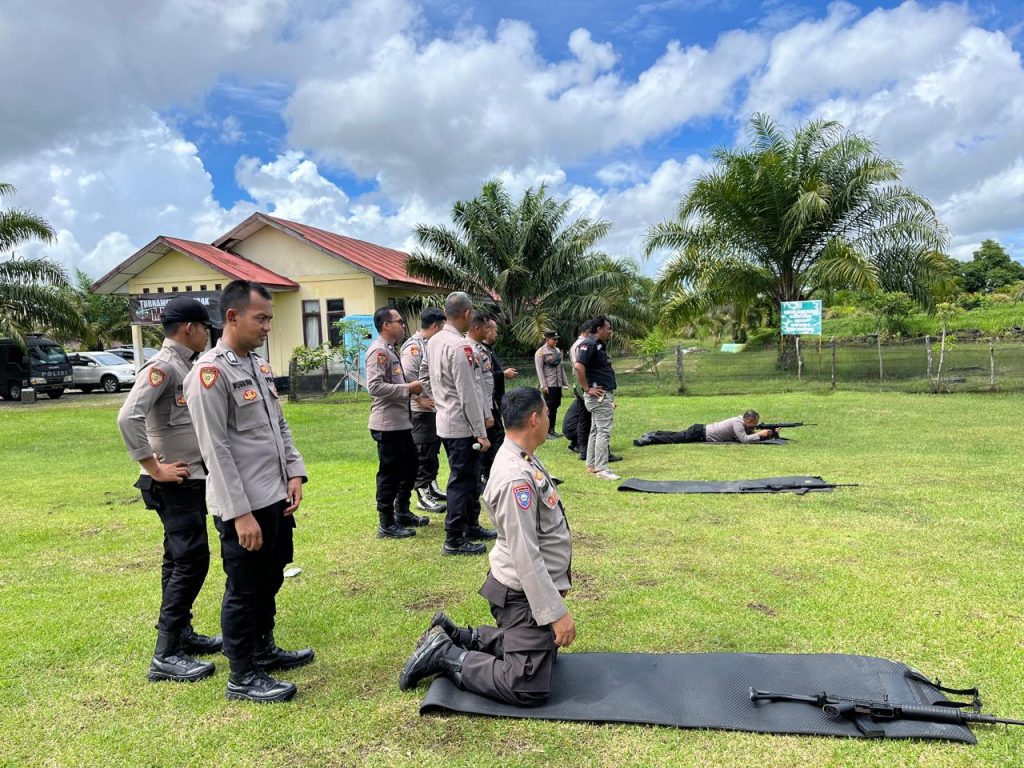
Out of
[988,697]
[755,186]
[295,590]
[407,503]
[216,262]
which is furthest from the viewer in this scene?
[216,262]

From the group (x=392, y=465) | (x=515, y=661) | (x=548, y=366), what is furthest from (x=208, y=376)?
(x=548, y=366)

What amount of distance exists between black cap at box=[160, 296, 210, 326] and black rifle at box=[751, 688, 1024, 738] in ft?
11.1

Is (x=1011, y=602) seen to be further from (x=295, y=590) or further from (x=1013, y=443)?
(x=1013, y=443)

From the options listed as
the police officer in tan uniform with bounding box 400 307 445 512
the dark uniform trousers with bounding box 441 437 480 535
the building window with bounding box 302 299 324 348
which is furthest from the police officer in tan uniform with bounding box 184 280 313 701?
the building window with bounding box 302 299 324 348

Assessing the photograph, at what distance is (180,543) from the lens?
336 cm

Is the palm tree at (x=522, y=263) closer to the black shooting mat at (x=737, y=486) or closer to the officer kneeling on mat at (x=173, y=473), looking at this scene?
the black shooting mat at (x=737, y=486)

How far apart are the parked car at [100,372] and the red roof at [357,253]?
7.85m

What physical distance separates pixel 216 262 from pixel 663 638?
20.1 m

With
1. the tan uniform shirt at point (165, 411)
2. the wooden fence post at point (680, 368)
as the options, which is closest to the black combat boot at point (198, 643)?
the tan uniform shirt at point (165, 411)

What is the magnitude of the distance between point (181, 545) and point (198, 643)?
0.64 m

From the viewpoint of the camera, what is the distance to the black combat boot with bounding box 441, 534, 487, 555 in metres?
5.06

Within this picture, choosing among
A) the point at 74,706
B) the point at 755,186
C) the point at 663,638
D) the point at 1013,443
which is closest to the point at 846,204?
A: the point at 755,186

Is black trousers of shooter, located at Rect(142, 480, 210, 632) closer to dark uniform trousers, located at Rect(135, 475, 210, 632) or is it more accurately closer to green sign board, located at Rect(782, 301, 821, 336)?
dark uniform trousers, located at Rect(135, 475, 210, 632)

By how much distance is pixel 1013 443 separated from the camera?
8703mm
